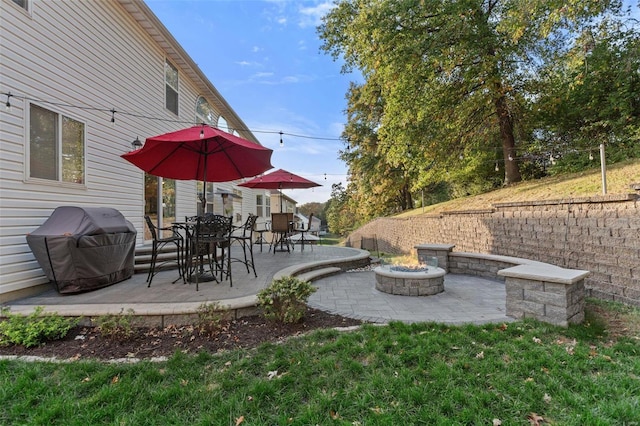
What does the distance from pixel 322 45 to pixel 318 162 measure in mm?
10249

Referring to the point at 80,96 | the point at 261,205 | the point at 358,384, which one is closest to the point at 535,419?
the point at 358,384

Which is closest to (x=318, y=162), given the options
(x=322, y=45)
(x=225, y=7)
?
(x=322, y=45)

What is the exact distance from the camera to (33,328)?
9.52 feet

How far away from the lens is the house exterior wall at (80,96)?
13.4 ft

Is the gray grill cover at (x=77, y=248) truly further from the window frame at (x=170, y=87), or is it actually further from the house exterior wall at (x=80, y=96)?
the window frame at (x=170, y=87)

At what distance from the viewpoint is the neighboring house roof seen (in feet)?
21.4

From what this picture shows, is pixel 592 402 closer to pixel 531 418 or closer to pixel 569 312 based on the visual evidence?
pixel 531 418

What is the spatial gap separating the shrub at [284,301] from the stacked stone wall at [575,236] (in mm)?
4453

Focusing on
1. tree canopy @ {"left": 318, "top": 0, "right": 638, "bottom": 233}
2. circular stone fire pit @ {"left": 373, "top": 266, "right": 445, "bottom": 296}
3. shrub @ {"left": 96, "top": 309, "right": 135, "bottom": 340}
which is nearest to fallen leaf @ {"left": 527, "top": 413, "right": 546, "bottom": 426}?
circular stone fire pit @ {"left": 373, "top": 266, "right": 445, "bottom": 296}

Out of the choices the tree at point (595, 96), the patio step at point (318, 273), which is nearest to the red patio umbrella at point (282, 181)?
the patio step at point (318, 273)

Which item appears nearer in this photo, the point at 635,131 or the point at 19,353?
the point at 19,353

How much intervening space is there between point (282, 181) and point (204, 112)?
5.09 m

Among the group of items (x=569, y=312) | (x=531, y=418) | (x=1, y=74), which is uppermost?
(x=1, y=74)

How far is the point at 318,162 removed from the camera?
74.7ft
